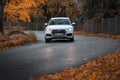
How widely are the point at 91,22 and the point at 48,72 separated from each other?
51303 millimetres

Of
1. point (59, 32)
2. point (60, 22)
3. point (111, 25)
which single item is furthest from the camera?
point (111, 25)

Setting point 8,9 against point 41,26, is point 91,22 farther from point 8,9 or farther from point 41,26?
point 41,26

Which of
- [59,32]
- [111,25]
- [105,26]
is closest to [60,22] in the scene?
[59,32]

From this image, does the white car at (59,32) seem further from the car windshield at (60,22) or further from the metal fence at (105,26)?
the metal fence at (105,26)

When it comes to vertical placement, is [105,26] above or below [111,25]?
below

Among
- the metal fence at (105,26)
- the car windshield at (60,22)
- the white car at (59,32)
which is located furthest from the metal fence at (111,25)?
the white car at (59,32)

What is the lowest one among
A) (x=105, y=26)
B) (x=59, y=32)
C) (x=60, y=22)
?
(x=105, y=26)

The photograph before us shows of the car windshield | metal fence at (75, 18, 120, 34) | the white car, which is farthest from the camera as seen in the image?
metal fence at (75, 18, 120, 34)

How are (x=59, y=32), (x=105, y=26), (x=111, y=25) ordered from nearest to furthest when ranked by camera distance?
(x=59, y=32) < (x=111, y=25) < (x=105, y=26)

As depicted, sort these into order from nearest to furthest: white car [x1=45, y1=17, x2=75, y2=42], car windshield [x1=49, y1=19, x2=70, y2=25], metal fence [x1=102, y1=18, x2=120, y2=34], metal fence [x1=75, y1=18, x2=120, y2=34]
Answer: white car [x1=45, y1=17, x2=75, y2=42]
car windshield [x1=49, y1=19, x2=70, y2=25]
metal fence [x1=102, y1=18, x2=120, y2=34]
metal fence [x1=75, y1=18, x2=120, y2=34]

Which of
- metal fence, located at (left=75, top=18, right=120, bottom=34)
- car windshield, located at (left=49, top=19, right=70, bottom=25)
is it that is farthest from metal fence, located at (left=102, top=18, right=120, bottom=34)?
car windshield, located at (left=49, top=19, right=70, bottom=25)

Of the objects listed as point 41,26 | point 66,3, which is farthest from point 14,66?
point 41,26

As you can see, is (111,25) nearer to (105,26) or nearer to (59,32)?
(105,26)

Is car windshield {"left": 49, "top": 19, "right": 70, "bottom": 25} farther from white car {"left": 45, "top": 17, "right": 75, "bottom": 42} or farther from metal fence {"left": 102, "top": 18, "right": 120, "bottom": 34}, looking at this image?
metal fence {"left": 102, "top": 18, "right": 120, "bottom": 34}
